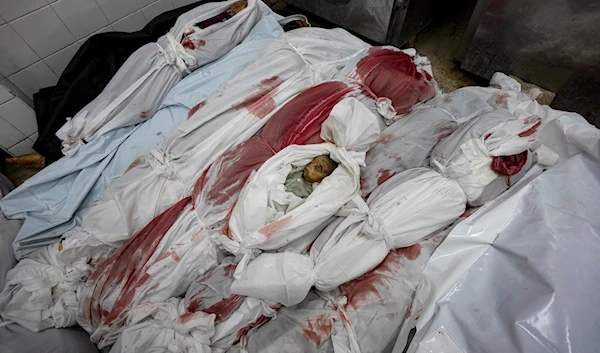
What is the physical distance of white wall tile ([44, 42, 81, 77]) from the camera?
154cm

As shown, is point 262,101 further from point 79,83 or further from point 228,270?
point 79,83

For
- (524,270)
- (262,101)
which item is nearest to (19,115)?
(262,101)

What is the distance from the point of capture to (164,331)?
2.87 ft

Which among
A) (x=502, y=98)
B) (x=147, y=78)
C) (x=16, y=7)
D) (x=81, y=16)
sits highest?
(x=16, y=7)

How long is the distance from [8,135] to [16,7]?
2.05ft

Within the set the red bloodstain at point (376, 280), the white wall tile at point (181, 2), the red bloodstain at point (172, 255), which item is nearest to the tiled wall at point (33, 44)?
the white wall tile at point (181, 2)

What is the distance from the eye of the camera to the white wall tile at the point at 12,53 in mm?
1339

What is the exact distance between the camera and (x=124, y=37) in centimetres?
161

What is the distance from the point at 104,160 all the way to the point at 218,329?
98 centimetres

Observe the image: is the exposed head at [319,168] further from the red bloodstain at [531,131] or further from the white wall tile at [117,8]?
the white wall tile at [117,8]

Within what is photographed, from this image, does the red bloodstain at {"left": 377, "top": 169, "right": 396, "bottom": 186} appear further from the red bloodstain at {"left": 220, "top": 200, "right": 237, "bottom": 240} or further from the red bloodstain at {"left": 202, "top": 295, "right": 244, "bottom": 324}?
the red bloodstain at {"left": 202, "top": 295, "right": 244, "bottom": 324}

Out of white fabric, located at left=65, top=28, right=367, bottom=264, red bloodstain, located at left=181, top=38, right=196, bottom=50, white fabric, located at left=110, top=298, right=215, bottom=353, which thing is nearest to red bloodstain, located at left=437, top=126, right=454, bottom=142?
white fabric, located at left=65, top=28, right=367, bottom=264

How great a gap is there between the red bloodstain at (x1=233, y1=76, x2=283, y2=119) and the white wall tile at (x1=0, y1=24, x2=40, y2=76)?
3.66 ft

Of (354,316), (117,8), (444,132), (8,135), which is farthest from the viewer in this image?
(117,8)
